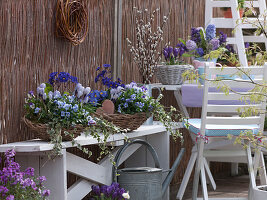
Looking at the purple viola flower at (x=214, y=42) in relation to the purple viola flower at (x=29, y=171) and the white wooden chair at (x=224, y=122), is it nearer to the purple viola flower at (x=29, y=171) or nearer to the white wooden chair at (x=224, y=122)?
the white wooden chair at (x=224, y=122)

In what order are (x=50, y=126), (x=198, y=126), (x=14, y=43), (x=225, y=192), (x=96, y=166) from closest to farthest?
(x=50, y=126)
(x=14, y=43)
(x=96, y=166)
(x=198, y=126)
(x=225, y=192)

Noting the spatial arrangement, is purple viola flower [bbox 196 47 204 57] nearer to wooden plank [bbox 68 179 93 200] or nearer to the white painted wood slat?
the white painted wood slat

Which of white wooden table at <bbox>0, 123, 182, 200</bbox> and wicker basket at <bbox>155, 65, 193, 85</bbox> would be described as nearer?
white wooden table at <bbox>0, 123, 182, 200</bbox>

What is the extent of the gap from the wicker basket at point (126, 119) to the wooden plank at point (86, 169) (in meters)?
0.26

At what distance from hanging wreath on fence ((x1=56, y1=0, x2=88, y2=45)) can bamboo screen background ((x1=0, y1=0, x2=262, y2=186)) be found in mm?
39

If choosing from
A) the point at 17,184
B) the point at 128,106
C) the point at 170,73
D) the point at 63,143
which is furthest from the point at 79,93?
the point at 170,73

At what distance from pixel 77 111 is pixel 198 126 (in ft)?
3.44

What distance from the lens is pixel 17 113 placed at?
288cm

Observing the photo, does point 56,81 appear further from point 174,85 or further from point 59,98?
point 174,85

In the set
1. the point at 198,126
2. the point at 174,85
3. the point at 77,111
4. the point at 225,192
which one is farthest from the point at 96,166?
the point at 225,192

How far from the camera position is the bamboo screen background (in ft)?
9.18

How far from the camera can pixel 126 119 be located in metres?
3.11

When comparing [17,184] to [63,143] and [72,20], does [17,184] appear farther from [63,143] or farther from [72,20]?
[72,20]

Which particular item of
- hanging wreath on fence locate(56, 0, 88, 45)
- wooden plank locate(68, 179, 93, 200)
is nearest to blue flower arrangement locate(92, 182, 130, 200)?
wooden plank locate(68, 179, 93, 200)
